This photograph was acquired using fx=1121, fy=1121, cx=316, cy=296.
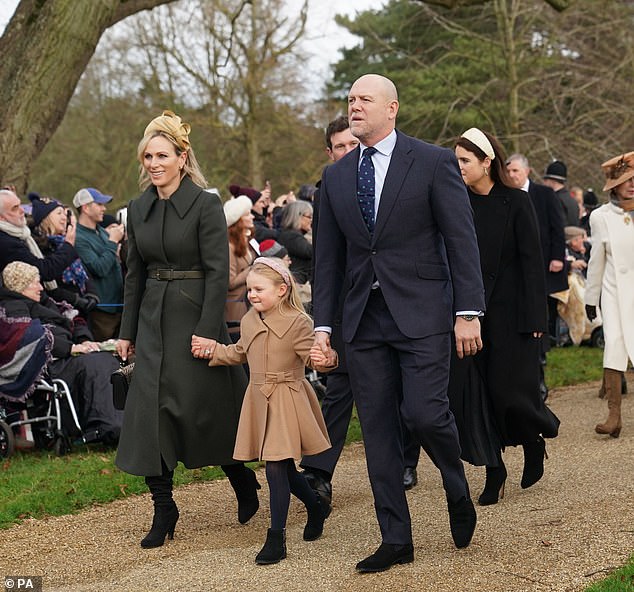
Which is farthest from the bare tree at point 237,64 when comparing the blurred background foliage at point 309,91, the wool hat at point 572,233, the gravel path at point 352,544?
the gravel path at point 352,544

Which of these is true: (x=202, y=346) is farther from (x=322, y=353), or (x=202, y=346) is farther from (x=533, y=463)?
(x=533, y=463)

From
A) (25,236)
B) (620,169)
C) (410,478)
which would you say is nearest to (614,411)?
(620,169)

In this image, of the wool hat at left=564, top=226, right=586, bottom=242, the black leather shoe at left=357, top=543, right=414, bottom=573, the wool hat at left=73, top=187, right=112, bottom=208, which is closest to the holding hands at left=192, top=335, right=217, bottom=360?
the black leather shoe at left=357, top=543, right=414, bottom=573

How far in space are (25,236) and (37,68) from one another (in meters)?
2.69

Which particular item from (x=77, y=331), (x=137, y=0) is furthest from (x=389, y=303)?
(x=137, y=0)

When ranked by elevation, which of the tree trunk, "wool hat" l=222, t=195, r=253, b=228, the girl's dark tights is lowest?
the girl's dark tights

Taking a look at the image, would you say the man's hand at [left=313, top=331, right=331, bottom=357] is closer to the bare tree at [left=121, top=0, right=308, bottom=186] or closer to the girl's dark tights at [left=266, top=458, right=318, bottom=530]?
the girl's dark tights at [left=266, top=458, right=318, bottom=530]

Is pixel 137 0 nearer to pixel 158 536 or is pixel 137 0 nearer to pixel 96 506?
pixel 96 506

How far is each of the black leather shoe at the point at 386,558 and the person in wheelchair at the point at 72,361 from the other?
13.6ft

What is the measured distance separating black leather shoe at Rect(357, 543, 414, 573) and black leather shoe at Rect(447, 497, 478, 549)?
0.82 feet

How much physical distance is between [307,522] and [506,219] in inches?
87.8

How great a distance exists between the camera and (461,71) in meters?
25.5

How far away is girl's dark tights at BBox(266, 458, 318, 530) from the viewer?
548cm

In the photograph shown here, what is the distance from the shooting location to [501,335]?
6.75 metres
